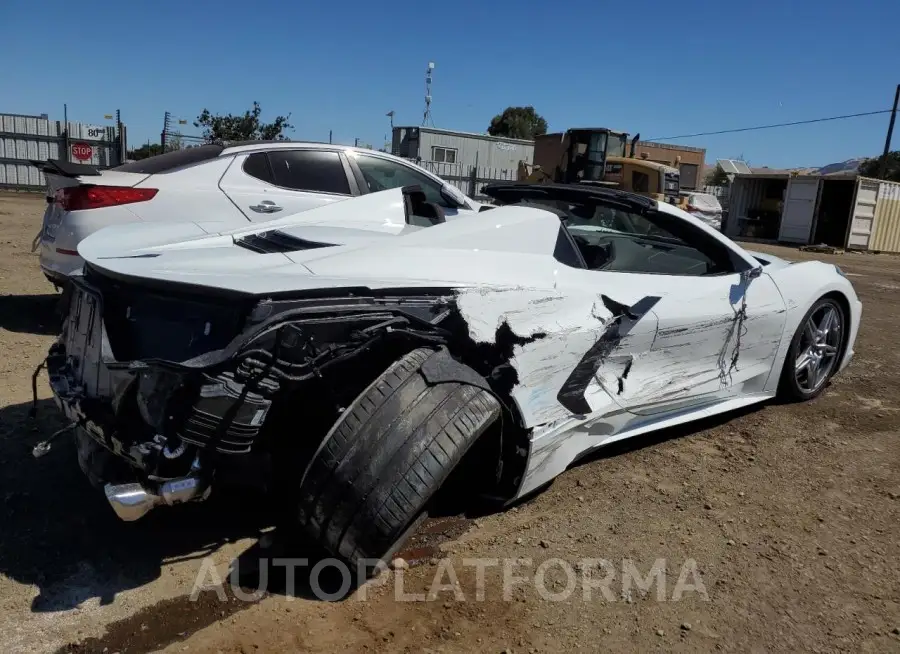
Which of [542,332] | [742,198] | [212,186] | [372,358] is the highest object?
[742,198]

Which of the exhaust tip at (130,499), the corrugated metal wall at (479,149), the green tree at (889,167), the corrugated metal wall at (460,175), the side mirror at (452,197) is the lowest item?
the exhaust tip at (130,499)

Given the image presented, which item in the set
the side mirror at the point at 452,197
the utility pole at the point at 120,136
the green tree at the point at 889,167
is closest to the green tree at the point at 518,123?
the green tree at the point at 889,167

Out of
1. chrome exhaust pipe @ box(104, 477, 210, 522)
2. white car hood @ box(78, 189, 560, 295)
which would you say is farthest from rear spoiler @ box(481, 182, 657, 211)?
chrome exhaust pipe @ box(104, 477, 210, 522)

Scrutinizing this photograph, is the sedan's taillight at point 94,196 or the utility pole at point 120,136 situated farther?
the utility pole at point 120,136

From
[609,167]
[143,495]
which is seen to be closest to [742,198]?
[609,167]

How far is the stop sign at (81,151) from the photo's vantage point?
19.0 metres

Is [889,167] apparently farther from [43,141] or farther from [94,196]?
[94,196]

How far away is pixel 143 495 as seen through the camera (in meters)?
2.17

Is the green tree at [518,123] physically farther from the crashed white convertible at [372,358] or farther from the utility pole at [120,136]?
the crashed white convertible at [372,358]

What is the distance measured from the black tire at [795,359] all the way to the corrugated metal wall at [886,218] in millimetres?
20178

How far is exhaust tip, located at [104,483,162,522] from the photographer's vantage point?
2.14 metres

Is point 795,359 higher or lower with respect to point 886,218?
lower

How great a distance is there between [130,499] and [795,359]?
13.0 feet

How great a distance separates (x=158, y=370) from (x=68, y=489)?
1.33m
